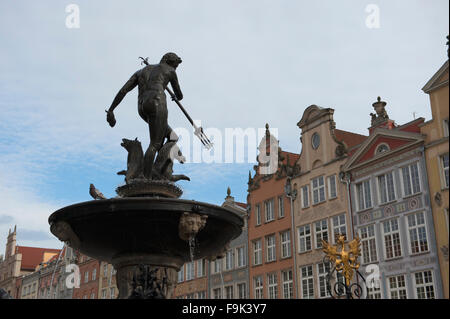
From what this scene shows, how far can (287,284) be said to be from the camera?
37.7 meters

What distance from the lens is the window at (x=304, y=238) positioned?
36562 millimetres

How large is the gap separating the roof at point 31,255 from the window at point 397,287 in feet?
203

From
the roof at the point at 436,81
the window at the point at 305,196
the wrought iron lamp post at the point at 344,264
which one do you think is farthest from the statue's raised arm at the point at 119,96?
the window at the point at 305,196

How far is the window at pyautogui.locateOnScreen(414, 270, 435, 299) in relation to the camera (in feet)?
93.6

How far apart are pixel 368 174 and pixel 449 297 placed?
28.3 m

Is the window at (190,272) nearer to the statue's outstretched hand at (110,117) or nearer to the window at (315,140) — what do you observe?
the window at (315,140)

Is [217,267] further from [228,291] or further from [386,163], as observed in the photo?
[386,163]

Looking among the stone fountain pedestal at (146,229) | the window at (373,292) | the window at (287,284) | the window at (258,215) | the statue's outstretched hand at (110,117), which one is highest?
the window at (258,215)

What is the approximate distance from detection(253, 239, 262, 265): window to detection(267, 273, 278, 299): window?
1.59 m

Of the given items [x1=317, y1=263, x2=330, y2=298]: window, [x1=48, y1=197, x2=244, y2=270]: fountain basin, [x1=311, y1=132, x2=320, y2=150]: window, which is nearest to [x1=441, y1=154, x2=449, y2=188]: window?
[x1=317, y1=263, x2=330, y2=298]: window

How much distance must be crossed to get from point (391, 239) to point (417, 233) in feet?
5.55

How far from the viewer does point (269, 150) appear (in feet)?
143

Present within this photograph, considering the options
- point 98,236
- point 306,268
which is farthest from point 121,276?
point 306,268
